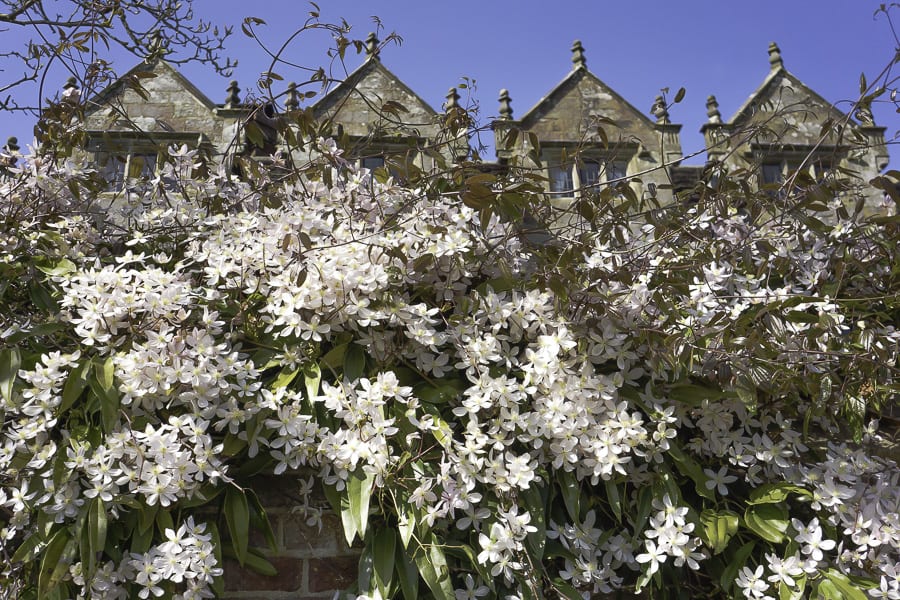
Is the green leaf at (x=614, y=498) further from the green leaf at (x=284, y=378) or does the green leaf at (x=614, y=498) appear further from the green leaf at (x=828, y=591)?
the green leaf at (x=284, y=378)

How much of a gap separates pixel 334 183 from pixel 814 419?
1463 millimetres

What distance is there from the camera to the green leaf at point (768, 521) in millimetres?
1522

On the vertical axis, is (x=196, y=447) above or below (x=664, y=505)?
above

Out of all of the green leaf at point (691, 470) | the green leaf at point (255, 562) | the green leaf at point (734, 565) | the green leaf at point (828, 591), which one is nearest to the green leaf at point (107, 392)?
the green leaf at point (255, 562)

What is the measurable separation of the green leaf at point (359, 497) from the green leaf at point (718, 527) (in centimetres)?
76

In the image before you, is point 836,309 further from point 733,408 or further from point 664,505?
point 664,505

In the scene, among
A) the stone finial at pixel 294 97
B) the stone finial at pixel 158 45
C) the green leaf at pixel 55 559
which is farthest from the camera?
the stone finial at pixel 158 45

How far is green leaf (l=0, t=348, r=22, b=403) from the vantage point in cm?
140

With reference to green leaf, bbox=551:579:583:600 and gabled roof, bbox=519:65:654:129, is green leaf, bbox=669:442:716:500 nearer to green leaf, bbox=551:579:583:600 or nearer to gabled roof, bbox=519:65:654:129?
green leaf, bbox=551:579:583:600

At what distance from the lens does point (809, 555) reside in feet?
5.07

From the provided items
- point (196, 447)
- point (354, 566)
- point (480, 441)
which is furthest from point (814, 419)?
point (196, 447)

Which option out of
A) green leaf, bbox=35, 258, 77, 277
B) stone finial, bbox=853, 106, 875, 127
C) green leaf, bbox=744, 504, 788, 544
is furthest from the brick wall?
stone finial, bbox=853, 106, 875, 127

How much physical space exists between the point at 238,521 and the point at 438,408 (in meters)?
0.50

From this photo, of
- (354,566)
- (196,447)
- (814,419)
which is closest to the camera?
(196,447)
